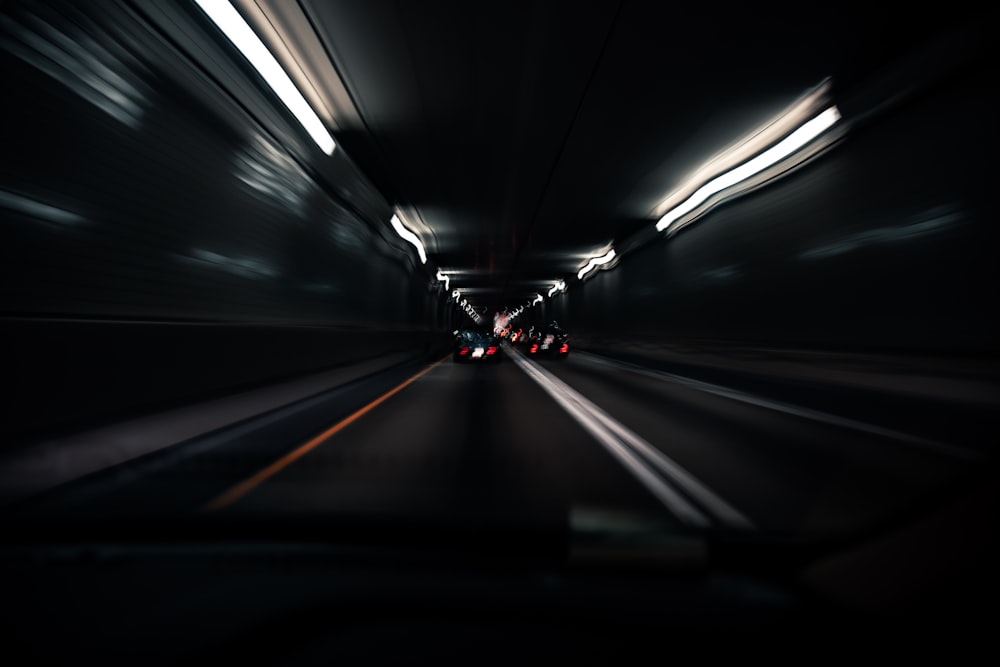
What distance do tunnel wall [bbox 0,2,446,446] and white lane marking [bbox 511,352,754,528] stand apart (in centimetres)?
661

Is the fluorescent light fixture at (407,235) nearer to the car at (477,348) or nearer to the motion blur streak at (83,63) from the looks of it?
the car at (477,348)

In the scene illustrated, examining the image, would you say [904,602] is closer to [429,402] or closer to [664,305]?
[429,402]

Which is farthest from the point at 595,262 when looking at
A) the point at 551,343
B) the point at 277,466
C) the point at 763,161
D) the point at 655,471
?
the point at 277,466

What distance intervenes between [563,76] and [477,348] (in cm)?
1232

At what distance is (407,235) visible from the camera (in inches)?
933

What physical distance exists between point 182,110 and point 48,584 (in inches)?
323

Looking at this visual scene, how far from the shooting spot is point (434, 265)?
1395 inches

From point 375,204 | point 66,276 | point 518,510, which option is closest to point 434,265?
point 375,204

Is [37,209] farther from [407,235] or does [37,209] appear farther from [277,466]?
[407,235]

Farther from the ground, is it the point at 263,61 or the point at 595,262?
the point at 263,61

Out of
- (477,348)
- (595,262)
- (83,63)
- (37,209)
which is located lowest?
(477,348)

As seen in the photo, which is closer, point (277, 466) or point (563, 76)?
point (277, 466)

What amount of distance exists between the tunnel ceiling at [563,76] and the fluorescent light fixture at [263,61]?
1.10 ft

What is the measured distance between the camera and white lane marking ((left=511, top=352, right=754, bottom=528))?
3303mm
